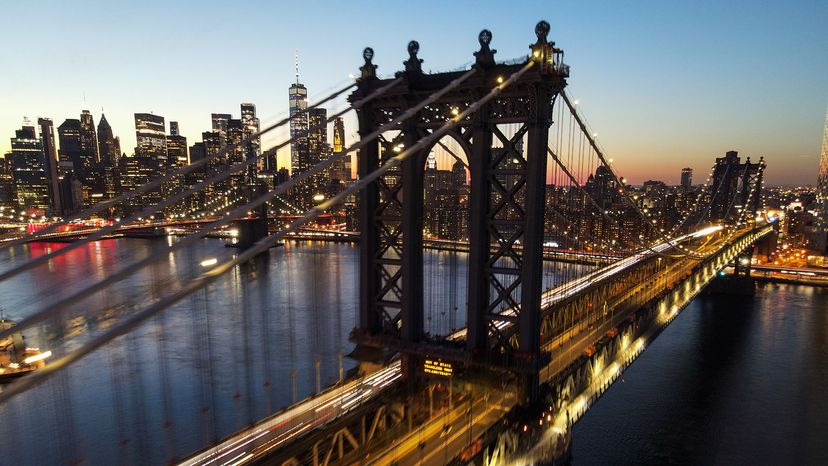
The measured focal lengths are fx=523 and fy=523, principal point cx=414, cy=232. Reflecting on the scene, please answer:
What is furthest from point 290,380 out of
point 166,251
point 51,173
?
point 51,173

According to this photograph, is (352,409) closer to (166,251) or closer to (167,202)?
(167,202)

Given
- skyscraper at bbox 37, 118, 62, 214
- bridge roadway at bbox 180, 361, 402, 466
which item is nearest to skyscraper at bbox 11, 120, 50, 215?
skyscraper at bbox 37, 118, 62, 214

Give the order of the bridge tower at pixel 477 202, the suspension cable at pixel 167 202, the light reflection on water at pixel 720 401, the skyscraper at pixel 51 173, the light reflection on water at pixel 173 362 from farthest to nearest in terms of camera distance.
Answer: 1. the skyscraper at pixel 51 173
2. the light reflection on water at pixel 720 401
3. the light reflection on water at pixel 173 362
4. the bridge tower at pixel 477 202
5. the suspension cable at pixel 167 202

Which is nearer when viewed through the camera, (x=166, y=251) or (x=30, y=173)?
(x=166, y=251)

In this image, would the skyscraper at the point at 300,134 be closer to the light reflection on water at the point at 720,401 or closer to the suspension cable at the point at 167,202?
the suspension cable at the point at 167,202

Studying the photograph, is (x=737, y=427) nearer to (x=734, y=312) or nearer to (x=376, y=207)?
(x=376, y=207)

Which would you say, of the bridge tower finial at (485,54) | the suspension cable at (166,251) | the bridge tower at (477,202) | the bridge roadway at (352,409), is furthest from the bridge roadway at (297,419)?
the bridge tower finial at (485,54)

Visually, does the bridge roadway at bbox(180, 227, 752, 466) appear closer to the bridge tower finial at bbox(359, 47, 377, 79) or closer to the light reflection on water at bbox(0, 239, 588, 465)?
the light reflection on water at bbox(0, 239, 588, 465)

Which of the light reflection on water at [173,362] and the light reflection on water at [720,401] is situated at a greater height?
the light reflection on water at [173,362]
